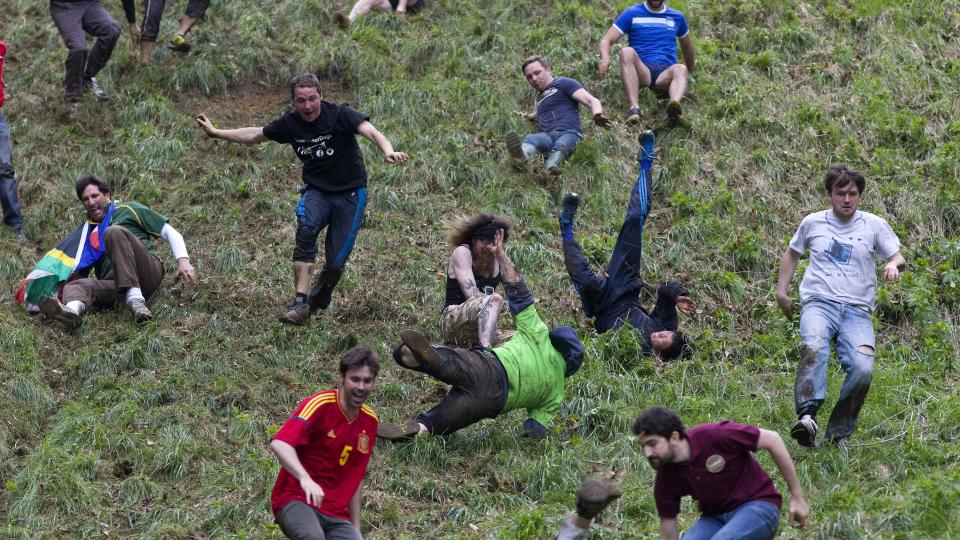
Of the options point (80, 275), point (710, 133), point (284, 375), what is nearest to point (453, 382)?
point (284, 375)

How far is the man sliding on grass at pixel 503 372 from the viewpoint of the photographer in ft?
25.3

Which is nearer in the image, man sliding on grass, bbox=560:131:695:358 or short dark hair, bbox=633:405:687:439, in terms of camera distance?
short dark hair, bbox=633:405:687:439

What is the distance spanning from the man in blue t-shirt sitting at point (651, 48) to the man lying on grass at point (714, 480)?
743cm

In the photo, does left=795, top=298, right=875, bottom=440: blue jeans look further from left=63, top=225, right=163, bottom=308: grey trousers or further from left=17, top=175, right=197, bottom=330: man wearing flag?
left=63, top=225, right=163, bottom=308: grey trousers

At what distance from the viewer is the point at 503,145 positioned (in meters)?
12.3

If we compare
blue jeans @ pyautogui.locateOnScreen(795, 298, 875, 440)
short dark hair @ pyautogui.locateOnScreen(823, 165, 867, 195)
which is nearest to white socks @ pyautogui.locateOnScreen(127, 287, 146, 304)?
blue jeans @ pyautogui.locateOnScreen(795, 298, 875, 440)

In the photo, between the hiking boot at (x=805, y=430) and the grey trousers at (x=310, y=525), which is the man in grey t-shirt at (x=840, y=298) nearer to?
the hiking boot at (x=805, y=430)

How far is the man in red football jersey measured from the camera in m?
5.83

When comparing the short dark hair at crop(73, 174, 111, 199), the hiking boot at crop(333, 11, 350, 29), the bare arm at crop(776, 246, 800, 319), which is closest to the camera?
the bare arm at crop(776, 246, 800, 319)

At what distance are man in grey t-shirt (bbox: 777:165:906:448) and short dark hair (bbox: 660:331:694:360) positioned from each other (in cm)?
116

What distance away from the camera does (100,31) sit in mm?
12938

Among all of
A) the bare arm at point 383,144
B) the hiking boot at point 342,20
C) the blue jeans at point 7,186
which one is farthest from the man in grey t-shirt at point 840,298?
the hiking boot at point 342,20

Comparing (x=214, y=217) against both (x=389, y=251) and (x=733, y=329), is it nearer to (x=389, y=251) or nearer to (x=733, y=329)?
(x=389, y=251)

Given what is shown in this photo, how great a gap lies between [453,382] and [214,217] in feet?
15.8
